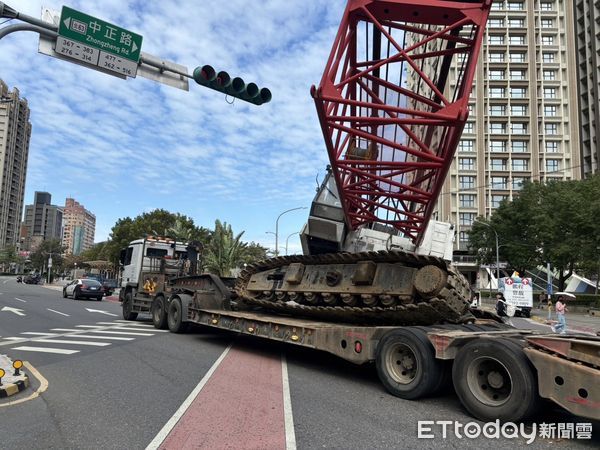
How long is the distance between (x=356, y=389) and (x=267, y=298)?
12.8 ft

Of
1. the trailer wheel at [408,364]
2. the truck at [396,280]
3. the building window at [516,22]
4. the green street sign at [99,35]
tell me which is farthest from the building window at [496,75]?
the trailer wheel at [408,364]

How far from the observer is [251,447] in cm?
445

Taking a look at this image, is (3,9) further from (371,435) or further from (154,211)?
(154,211)

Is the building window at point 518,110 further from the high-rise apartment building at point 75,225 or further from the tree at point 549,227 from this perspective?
the high-rise apartment building at point 75,225

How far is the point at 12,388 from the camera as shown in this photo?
20.9ft

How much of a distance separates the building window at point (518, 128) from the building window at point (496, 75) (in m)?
7.89

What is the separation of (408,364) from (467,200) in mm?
71544

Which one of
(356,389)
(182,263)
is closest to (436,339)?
(356,389)

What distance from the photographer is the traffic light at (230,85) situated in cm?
933

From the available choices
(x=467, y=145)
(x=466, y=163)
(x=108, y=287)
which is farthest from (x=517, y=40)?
(x=108, y=287)

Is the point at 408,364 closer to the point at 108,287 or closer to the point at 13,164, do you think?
the point at 108,287

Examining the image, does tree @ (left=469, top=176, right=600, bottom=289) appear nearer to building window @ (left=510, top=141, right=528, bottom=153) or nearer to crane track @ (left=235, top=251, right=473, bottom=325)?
building window @ (left=510, top=141, right=528, bottom=153)

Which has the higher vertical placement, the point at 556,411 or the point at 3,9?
the point at 3,9

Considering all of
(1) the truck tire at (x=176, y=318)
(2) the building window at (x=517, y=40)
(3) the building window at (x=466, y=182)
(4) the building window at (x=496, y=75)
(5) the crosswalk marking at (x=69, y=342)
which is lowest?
(5) the crosswalk marking at (x=69, y=342)
